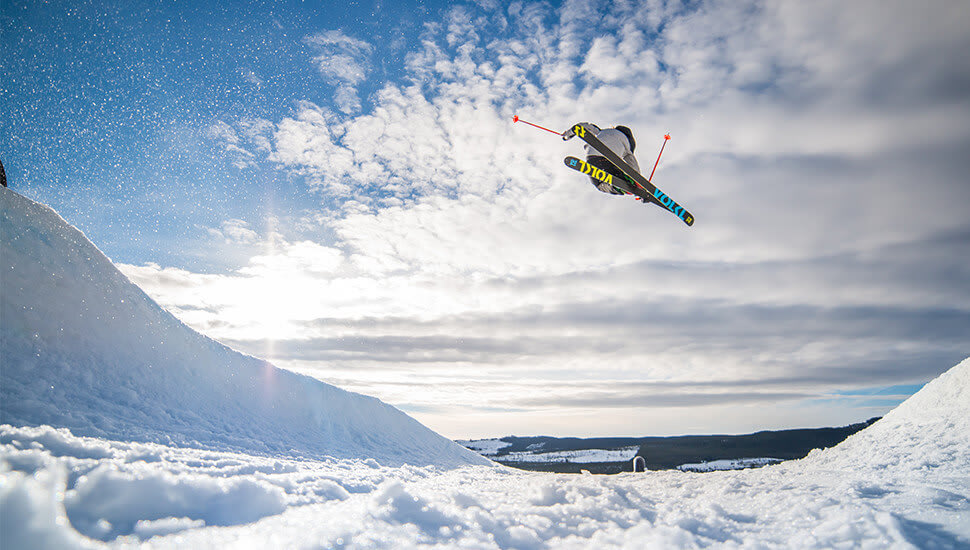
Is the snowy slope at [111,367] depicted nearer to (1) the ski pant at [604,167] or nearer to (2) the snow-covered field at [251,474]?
(2) the snow-covered field at [251,474]

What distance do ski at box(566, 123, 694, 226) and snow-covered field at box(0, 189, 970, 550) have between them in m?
7.95

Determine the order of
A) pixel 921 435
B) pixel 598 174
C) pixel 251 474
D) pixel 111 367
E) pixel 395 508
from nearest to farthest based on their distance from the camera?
1. pixel 395 508
2. pixel 251 474
3. pixel 111 367
4. pixel 921 435
5. pixel 598 174

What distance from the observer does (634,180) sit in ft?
44.9

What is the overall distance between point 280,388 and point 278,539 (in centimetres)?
1044

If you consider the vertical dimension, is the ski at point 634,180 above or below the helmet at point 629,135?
below

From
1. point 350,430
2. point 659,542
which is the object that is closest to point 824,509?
point 659,542

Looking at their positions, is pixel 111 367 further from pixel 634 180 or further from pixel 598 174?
pixel 634 180

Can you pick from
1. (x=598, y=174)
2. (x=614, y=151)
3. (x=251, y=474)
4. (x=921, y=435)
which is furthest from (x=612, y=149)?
(x=251, y=474)

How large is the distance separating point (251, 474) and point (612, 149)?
41.2 feet

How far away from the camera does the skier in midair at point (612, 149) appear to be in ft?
44.4

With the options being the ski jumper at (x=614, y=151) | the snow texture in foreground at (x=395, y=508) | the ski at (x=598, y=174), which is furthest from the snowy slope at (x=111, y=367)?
the ski jumper at (x=614, y=151)

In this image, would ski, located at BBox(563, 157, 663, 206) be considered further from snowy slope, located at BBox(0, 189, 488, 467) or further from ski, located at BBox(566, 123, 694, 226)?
snowy slope, located at BBox(0, 189, 488, 467)

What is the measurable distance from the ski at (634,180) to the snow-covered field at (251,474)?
26.1ft

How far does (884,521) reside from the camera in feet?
14.9
